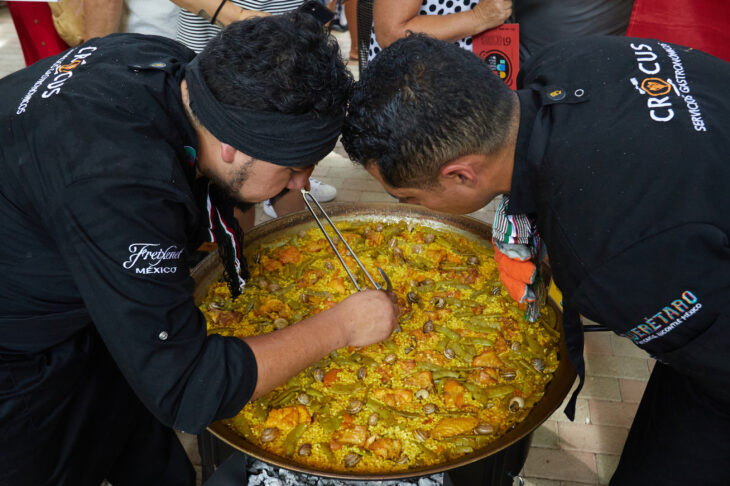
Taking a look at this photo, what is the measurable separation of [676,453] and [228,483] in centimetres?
163

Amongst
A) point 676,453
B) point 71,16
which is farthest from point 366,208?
point 71,16

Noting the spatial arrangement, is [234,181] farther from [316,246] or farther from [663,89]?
[663,89]

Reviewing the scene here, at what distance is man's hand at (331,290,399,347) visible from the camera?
1.84 m

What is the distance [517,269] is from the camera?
2.11 metres

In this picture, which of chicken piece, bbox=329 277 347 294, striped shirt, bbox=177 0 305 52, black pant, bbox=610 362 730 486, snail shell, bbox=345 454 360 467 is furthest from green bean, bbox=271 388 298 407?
striped shirt, bbox=177 0 305 52

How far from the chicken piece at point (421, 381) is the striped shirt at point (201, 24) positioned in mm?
2270

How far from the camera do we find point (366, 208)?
2908mm

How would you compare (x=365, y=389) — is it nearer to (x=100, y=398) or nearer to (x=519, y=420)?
(x=519, y=420)

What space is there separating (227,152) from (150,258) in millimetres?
404

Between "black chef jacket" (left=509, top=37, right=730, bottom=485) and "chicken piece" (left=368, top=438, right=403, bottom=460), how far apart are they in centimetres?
76

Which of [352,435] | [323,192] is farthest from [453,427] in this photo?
[323,192]

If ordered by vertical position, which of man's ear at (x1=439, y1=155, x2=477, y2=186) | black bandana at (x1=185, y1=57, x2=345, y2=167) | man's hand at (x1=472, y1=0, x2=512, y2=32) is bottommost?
man's hand at (x1=472, y1=0, x2=512, y2=32)

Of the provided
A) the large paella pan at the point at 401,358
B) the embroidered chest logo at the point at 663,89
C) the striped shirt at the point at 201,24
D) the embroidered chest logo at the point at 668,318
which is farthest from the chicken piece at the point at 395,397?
the striped shirt at the point at 201,24

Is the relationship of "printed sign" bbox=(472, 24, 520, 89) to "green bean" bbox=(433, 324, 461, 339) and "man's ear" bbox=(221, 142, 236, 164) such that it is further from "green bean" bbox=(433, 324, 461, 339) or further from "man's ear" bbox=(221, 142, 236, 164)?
"man's ear" bbox=(221, 142, 236, 164)
